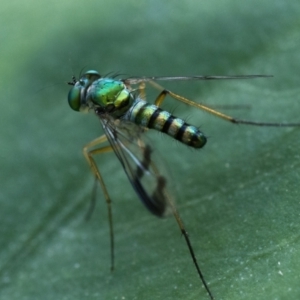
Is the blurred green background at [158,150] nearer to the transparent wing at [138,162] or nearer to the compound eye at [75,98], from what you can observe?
the transparent wing at [138,162]

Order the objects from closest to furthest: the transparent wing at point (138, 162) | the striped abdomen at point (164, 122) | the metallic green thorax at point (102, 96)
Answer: the transparent wing at point (138, 162), the striped abdomen at point (164, 122), the metallic green thorax at point (102, 96)

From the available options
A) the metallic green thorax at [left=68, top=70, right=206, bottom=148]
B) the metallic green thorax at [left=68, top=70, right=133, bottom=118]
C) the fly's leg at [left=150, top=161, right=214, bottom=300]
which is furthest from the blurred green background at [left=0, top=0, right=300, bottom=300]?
the metallic green thorax at [left=68, top=70, right=133, bottom=118]

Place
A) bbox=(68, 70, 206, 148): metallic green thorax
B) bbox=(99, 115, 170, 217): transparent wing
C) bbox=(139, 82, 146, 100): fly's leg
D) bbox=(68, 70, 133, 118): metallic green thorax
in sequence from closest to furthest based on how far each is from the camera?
bbox=(99, 115, 170, 217): transparent wing, bbox=(68, 70, 206, 148): metallic green thorax, bbox=(68, 70, 133, 118): metallic green thorax, bbox=(139, 82, 146, 100): fly's leg

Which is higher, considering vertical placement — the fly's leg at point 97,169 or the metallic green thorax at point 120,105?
the metallic green thorax at point 120,105

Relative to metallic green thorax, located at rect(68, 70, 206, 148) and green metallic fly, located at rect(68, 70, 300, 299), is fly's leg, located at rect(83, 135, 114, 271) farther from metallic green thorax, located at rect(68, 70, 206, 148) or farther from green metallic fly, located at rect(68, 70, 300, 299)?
metallic green thorax, located at rect(68, 70, 206, 148)

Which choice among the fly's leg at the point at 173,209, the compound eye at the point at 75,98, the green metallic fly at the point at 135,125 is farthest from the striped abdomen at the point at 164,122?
the compound eye at the point at 75,98

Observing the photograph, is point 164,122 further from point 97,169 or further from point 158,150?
point 97,169

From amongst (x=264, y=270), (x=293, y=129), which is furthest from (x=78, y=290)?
(x=293, y=129)

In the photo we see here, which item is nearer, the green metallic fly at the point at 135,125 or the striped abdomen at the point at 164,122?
the green metallic fly at the point at 135,125
